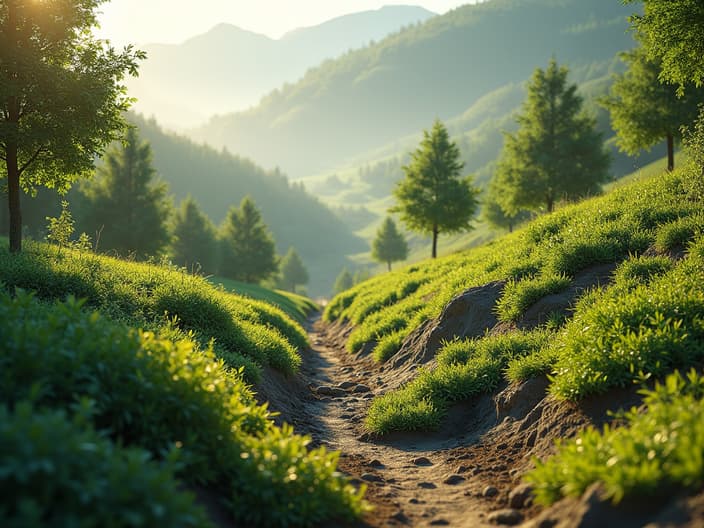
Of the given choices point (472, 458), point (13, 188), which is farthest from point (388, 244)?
point (472, 458)

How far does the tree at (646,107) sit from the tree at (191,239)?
155 ft

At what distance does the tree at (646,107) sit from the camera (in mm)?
24547

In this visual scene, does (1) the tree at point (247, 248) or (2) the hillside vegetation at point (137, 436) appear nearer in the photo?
(2) the hillside vegetation at point (137, 436)

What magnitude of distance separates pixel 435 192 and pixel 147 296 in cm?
2703

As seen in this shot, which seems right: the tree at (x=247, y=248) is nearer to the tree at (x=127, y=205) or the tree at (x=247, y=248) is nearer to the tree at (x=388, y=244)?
the tree at (x=127, y=205)

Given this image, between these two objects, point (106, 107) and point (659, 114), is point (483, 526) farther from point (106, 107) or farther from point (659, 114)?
point (659, 114)

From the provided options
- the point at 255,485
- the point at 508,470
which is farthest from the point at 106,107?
the point at 508,470

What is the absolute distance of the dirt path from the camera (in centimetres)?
559

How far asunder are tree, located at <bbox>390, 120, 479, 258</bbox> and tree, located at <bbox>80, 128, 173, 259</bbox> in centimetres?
2126

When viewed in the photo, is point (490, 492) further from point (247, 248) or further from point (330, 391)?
point (247, 248)

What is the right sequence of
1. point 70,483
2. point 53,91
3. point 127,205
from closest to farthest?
point 70,483
point 53,91
point 127,205

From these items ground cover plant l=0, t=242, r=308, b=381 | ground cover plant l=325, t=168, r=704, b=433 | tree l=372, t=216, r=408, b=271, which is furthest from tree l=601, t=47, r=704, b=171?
tree l=372, t=216, r=408, b=271

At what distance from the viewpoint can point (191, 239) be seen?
59.0 meters


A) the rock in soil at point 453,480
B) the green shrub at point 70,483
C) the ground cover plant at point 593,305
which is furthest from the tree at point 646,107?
the green shrub at point 70,483
